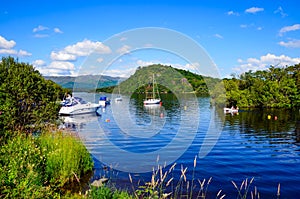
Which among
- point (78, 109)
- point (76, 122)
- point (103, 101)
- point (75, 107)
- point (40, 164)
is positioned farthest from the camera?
point (103, 101)

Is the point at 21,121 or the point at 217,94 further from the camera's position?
the point at 217,94

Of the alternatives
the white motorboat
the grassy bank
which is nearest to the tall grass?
the grassy bank

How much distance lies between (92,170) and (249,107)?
7454cm

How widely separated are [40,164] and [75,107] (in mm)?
49581

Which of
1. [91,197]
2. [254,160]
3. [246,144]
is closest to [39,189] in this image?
[91,197]

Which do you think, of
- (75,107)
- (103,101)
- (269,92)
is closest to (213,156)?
(75,107)

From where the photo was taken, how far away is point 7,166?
8789 mm

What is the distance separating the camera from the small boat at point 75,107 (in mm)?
58562

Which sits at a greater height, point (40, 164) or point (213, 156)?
point (40, 164)

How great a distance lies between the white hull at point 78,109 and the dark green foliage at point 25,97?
1618 inches

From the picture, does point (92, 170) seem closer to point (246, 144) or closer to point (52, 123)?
point (52, 123)

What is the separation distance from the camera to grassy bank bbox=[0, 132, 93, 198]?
7605 millimetres

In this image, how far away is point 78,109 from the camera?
59.9 metres

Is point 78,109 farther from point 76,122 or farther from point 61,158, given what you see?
point 61,158
